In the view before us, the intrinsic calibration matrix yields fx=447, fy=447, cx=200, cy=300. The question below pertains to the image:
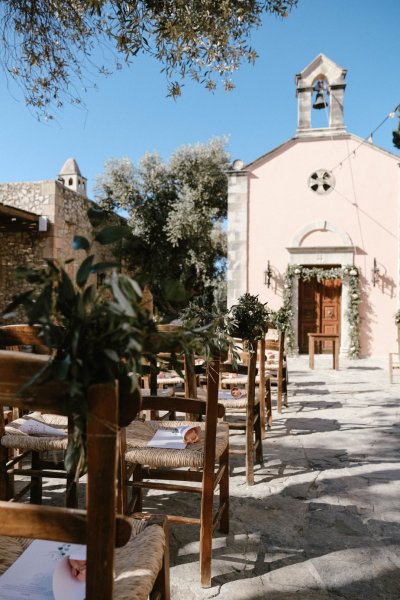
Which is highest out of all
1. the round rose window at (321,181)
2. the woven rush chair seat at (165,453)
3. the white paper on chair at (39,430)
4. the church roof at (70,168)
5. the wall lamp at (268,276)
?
the church roof at (70,168)

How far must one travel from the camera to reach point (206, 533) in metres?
1.66

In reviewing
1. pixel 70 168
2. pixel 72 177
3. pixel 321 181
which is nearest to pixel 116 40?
pixel 321 181

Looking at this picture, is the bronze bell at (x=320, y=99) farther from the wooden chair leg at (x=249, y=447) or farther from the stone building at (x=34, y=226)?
the wooden chair leg at (x=249, y=447)

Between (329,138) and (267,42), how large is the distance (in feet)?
23.8

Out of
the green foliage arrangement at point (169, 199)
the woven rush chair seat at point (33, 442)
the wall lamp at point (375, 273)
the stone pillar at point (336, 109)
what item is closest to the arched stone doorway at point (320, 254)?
the wall lamp at point (375, 273)

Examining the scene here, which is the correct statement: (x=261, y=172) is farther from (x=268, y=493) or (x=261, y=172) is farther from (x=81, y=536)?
(x=81, y=536)

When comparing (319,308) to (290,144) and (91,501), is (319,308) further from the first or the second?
(91,501)

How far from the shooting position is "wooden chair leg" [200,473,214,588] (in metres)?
1.63

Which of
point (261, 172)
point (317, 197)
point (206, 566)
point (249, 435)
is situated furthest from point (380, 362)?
point (206, 566)

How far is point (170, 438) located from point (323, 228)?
9136mm

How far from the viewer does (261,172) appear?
10.7 metres

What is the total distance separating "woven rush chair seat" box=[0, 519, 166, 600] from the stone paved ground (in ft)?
2.11

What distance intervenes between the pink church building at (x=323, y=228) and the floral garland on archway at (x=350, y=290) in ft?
0.07

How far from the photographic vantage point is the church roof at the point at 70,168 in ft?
43.2
